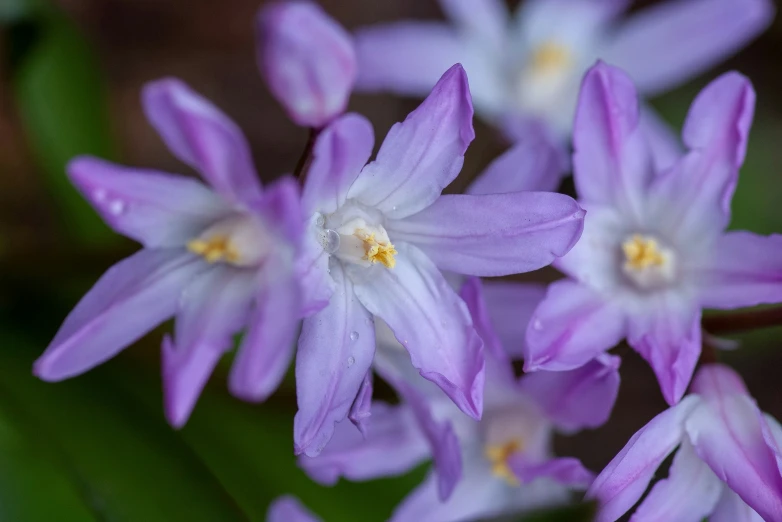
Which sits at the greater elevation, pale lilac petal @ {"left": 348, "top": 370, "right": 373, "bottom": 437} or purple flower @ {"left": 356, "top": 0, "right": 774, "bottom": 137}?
pale lilac petal @ {"left": 348, "top": 370, "right": 373, "bottom": 437}

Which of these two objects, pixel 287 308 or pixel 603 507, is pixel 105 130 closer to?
pixel 287 308

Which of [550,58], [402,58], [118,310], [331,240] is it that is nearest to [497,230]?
[331,240]

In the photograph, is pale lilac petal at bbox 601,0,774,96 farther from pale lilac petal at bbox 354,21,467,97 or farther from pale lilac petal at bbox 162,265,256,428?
pale lilac petal at bbox 162,265,256,428

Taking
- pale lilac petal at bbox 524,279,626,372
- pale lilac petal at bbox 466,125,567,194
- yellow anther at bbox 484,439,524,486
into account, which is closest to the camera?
pale lilac petal at bbox 524,279,626,372

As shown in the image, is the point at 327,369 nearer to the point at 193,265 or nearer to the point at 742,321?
the point at 193,265

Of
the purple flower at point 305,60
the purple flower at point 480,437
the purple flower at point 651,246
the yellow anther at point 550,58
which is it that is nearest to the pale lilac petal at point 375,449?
the purple flower at point 480,437

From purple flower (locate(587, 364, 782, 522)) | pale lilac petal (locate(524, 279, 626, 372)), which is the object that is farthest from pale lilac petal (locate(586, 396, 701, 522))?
pale lilac petal (locate(524, 279, 626, 372))
